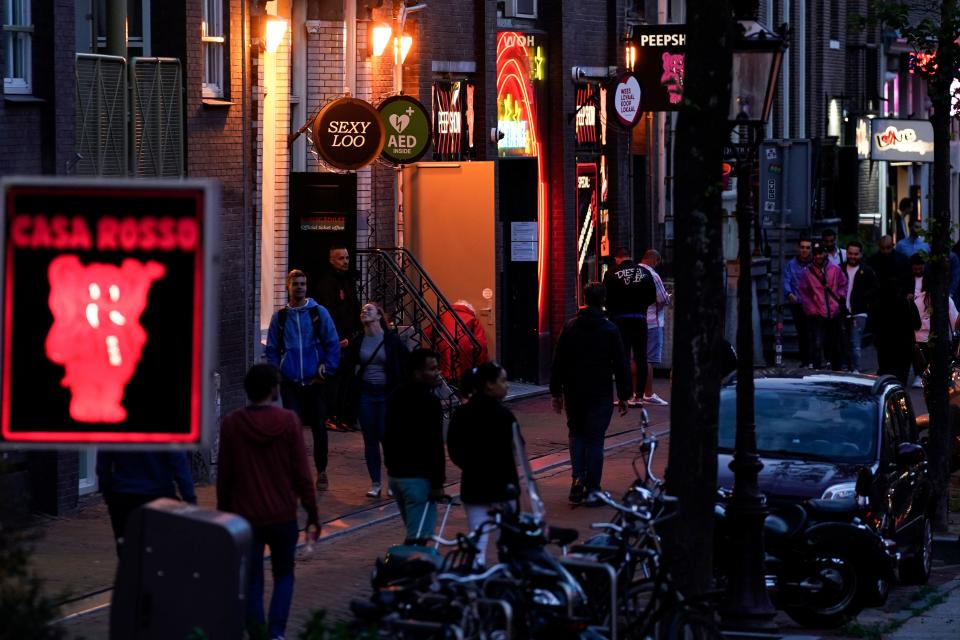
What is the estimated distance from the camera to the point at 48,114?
15430mm

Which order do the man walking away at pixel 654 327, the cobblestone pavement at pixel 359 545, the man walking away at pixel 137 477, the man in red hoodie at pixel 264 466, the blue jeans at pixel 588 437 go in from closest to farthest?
the man in red hoodie at pixel 264 466 → the man walking away at pixel 137 477 → the cobblestone pavement at pixel 359 545 → the blue jeans at pixel 588 437 → the man walking away at pixel 654 327

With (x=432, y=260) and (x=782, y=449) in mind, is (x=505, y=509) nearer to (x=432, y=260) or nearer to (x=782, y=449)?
(x=782, y=449)

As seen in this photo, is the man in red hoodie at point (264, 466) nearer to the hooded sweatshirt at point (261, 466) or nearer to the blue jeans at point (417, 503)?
the hooded sweatshirt at point (261, 466)

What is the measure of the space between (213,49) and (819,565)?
9004mm

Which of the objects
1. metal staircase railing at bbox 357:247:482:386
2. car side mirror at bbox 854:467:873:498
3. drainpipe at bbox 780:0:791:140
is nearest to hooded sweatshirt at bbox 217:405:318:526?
car side mirror at bbox 854:467:873:498

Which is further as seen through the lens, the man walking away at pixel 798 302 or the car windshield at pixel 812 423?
the man walking away at pixel 798 302

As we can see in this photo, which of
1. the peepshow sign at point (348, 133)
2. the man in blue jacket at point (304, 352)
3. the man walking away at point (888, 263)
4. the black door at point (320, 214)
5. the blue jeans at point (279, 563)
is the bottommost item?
the blue jeans at point (279, 563)

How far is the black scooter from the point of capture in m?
12.2

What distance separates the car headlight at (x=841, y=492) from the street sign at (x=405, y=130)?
10197mm

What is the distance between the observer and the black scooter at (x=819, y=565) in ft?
39.9

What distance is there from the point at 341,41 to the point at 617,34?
7047 mm

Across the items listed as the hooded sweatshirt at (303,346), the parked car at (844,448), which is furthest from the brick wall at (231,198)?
the parked car at (844,448)

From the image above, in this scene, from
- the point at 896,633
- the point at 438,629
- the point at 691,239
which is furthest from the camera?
the point at 896,633

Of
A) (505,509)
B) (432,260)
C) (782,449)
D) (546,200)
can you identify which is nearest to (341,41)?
(432,260)
